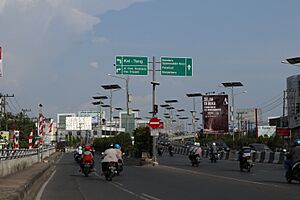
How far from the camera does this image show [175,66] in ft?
132

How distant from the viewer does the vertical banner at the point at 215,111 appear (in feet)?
214

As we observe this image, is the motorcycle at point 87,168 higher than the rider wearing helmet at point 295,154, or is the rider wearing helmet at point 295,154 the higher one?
the rider wearing helmet at point 295,154

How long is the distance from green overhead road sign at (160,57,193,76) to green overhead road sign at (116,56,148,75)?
4.24 ft

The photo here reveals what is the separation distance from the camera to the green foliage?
139 ft

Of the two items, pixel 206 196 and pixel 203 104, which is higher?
pixel 203 104

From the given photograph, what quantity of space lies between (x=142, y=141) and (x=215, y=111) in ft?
79.5

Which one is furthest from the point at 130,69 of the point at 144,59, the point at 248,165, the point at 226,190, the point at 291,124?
the point at 291,124

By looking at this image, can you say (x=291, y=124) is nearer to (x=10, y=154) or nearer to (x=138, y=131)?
(x=138, y=131)

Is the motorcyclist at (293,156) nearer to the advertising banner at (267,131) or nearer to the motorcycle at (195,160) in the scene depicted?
the motorcycle at (195,160)

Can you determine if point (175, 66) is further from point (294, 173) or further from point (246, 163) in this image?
point (294, 173)

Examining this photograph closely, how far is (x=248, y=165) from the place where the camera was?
30203 mm

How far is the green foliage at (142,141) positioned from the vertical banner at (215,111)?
22393 mm

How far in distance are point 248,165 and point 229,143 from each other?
47.6 m

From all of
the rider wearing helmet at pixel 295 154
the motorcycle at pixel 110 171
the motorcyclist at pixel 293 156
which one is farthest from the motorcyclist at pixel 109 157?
the rider wearing helmet at pixel 295 154
